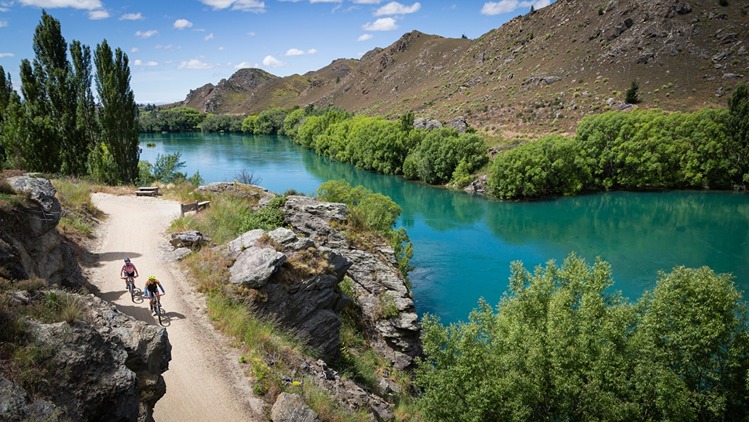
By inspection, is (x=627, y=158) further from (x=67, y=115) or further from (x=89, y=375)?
(x=89, y=375)

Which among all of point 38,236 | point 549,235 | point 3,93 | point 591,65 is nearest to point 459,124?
point 591,65

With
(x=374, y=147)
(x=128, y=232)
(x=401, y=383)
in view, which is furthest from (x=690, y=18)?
(x=128, y=232)

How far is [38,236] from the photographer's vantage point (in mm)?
14008

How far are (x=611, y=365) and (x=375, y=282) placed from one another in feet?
43.1

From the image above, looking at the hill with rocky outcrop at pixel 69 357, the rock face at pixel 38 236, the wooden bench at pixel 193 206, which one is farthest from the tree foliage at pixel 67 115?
the hill with rocky outcrop at pixel 69 357

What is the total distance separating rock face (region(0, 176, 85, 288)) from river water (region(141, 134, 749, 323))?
24.4 metres

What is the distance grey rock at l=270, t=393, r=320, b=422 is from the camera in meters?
11.3

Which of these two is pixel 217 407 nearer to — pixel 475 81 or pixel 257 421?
pixel 257 421

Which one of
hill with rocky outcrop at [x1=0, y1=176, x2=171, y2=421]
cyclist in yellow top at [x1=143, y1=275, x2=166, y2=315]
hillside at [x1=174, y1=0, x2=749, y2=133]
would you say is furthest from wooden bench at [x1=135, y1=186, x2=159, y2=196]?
hillside at [x1=174, y1=0, x2=749, y2=133]

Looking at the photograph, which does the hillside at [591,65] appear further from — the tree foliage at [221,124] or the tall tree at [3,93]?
the tree foliage at [221,124]

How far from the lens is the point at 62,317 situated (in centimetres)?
838

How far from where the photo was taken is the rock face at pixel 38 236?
507 inches

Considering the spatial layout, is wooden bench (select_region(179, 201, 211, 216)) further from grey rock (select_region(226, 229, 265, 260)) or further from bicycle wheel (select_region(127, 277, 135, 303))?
bicycle wheel (select_region(127, 277, 135, 303))

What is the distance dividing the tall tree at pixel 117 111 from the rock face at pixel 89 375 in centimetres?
3052
